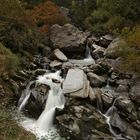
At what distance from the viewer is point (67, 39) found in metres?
29.8

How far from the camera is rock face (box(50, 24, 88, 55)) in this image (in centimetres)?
2903

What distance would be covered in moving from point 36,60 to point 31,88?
17.3 ft

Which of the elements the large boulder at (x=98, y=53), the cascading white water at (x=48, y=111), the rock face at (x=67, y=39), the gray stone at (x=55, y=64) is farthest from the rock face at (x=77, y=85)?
the rock face at (x=67, y=39)

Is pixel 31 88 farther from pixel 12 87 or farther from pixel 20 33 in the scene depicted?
pixel 20 33

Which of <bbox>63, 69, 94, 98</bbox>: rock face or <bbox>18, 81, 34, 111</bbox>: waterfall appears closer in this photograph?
<bbox>63, 69, 94, 98</bbox>: rock face

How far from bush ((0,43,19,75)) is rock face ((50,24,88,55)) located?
8.83 metres

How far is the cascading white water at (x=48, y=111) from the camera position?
17109mm

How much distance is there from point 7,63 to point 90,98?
550 centimetres

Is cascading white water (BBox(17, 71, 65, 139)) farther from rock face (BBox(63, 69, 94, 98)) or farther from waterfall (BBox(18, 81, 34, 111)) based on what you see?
waterfall (BBox(18, 81, 34, 111))

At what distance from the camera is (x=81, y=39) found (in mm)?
30547

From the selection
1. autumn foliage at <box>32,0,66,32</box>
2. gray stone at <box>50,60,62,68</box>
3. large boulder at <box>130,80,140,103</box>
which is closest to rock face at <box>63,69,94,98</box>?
large boulder at <box>130,80,140,103</box>

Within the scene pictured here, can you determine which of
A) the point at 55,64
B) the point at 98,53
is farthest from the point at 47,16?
the point at 55,64

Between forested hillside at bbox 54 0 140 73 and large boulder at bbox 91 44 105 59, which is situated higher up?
forested hillside at bbox 54 0 140 73

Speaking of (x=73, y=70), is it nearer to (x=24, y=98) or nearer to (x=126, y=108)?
(x=24, y=98)
